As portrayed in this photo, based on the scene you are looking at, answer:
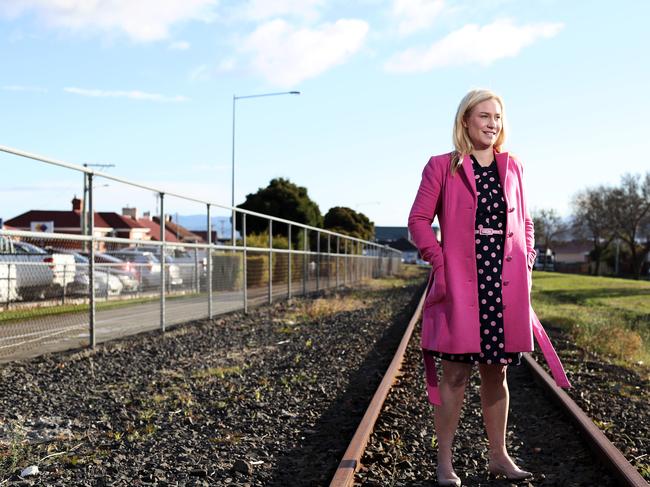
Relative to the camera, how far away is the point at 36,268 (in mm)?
7914

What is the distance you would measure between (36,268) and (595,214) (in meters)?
68.8

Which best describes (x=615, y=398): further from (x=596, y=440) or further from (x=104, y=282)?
(x=104, y=282)

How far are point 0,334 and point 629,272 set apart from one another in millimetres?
88387

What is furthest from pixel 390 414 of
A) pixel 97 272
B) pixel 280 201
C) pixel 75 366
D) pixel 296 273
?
pixel 280 201

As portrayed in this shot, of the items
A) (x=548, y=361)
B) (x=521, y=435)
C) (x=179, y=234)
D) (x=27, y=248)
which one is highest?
(x=179, y=234)

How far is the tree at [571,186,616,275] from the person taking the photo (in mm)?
68812

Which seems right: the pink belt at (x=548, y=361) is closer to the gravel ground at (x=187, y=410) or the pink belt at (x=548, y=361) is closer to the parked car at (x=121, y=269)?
the gravel ground at (x=187, y=410)

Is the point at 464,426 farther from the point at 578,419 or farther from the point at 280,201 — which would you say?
the point at 280,201

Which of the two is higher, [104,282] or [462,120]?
[462,120]

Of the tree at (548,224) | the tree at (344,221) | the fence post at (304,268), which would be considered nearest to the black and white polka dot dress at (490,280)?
the fence post at (304,268)

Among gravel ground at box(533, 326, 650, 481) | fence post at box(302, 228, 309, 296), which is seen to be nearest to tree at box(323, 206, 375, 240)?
fence post at box(302, 228, 309, 296)

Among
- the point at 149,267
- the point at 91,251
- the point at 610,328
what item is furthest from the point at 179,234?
the point at 91,251

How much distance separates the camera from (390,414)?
17.8 feet

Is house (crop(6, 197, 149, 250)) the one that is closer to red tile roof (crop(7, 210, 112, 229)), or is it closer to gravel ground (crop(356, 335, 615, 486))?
red tile roof (crop(7, 210, 112, 229))
